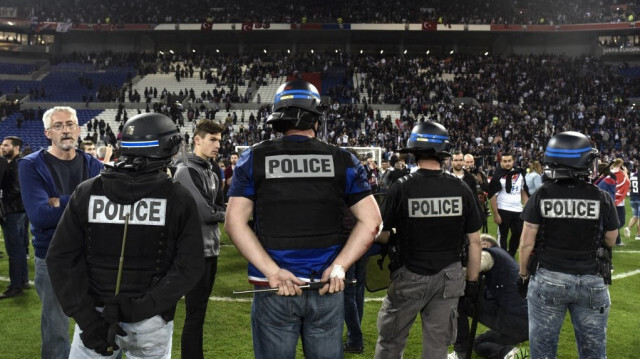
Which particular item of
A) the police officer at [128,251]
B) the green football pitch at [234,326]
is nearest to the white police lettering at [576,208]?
the green football pitch at [234,326]

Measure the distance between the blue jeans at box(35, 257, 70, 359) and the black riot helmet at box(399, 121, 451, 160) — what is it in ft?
8.75

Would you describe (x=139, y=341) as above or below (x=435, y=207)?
below

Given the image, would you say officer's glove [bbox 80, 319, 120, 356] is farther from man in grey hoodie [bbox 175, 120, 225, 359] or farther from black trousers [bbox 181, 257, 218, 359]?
black trousers [bbox 181, 257, 218, 359]

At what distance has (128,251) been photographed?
253 centimetres

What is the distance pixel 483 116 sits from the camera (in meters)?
32.9

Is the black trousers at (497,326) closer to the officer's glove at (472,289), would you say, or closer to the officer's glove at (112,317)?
the officer's glove at (472,289)

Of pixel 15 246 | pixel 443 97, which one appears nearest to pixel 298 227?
pixel 15 246

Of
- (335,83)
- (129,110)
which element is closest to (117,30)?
(129,110)

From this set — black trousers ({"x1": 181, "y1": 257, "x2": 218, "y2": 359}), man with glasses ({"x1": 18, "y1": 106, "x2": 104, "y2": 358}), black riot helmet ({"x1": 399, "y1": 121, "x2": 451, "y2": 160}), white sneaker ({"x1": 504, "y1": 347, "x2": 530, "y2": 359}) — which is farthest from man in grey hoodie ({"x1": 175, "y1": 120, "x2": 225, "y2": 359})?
white sneaker ({"x1": 504, "y1": 347, "x2": 530, "y2": 359})

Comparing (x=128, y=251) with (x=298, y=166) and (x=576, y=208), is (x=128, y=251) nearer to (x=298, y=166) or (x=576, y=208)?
(x=298, y=166)

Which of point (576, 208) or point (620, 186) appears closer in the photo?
point (576, 208)

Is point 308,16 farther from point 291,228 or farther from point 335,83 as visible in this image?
point 291,228

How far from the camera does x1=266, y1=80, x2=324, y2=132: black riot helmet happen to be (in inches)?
107

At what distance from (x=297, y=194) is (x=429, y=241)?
1.31 metres
